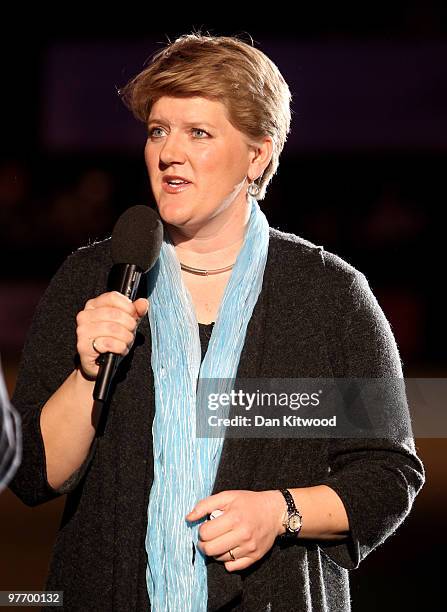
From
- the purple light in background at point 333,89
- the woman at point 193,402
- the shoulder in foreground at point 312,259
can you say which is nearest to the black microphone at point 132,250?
the woman at point 193,402

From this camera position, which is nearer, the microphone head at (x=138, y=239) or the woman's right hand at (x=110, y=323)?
the woman's right hand at (x=110, y=323)

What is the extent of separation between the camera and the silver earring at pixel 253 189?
1.85 metres

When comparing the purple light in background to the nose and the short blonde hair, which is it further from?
the nose

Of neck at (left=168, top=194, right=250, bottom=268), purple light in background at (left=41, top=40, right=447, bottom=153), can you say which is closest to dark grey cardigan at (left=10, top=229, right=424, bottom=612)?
neck at (left=168, top=194, right=250, bottom=268)

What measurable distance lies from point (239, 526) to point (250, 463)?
0.16m

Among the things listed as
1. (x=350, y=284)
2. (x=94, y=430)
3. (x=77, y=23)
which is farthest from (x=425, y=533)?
(x=77, y=23)

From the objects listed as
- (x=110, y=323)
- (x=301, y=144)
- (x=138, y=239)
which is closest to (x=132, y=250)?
(x=138, y=239)

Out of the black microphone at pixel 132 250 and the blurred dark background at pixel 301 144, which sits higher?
the blurred dark background at pixel 301 144

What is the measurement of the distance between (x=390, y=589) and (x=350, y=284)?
153 centimetres

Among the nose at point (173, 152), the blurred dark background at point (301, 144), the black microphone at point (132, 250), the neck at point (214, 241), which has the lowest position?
the black microphone at point (132, 250)

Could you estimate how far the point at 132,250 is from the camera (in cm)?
151

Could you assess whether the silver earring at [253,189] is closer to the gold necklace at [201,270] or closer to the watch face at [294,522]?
the gold necklace at [201,270]

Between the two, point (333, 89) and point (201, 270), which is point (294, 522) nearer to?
point (201, 270)

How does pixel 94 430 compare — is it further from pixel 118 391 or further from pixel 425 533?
pixel 425 533
